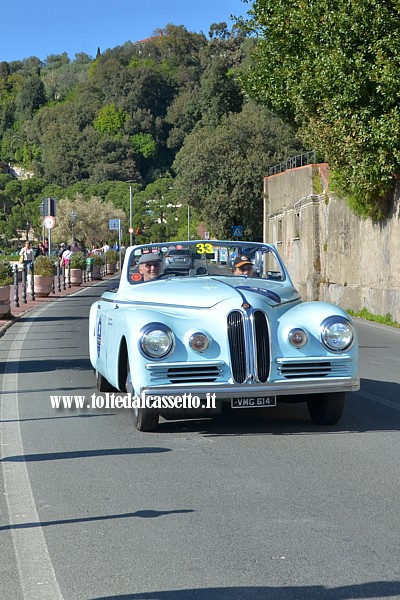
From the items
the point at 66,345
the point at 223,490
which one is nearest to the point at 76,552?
the point at 223,490

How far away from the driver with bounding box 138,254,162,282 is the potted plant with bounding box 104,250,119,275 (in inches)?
2112

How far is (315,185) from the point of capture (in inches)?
1336

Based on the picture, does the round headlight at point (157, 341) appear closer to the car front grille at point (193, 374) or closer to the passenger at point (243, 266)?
the car front grille at point (193, 374)

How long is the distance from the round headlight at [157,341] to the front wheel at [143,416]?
41 centimetres

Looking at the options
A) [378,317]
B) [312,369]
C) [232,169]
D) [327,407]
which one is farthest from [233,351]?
[232,169]

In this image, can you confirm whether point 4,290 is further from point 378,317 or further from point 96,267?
point 96,267

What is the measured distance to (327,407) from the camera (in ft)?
28.1

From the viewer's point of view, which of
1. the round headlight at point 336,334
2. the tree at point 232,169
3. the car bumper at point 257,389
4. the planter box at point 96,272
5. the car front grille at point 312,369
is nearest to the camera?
the car bumper at point 257,389

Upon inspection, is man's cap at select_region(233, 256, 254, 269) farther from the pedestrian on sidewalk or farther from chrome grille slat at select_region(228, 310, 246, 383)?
the pedestrian on sidewalk

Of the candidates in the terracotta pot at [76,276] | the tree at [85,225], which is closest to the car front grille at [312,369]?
the terracotta pot at [76,276]

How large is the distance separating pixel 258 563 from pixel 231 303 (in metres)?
3.60

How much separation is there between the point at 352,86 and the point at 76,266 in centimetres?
2404

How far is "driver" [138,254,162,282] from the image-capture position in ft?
32.1

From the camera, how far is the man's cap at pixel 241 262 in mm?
9930
